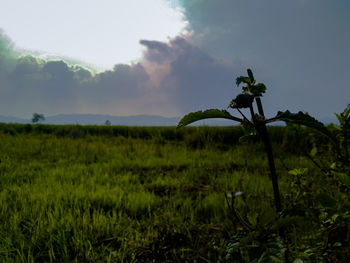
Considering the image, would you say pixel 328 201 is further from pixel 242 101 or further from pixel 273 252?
pixel 242 101

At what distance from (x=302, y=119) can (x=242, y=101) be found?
148 mm

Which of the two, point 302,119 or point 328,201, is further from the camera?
point 328,201

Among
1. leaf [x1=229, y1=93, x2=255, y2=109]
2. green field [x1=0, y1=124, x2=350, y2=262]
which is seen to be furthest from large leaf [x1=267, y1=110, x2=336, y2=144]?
green field [x1=0, y1=124, x2=350, y2=262]

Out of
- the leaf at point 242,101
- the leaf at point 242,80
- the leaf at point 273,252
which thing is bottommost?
the leaf at point 273,252

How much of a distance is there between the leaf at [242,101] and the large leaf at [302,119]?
74 millimetres

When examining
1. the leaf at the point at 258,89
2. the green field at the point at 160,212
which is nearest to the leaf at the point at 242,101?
the leaf at the point at 258,89

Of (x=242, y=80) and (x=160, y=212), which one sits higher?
(x=242, y=80)

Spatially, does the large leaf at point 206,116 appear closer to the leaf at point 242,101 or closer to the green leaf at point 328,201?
the leaf at point 242,101

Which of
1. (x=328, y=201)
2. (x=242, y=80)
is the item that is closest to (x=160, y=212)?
(x=328, y=201)

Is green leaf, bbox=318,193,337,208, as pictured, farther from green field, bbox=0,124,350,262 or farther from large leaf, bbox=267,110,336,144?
large leaf, bbox=267,110,336,144

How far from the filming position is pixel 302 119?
59 centimetres

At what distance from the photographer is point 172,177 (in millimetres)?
3775

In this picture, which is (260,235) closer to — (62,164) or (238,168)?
(238,168)

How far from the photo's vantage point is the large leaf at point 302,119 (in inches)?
23.1
